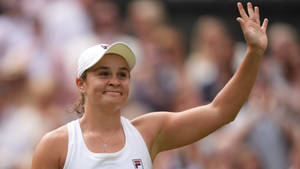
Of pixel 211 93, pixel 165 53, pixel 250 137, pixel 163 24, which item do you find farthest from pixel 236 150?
pixel 163 24

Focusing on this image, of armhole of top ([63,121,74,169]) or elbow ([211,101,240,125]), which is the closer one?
armhole of top ([63,121,74,169])

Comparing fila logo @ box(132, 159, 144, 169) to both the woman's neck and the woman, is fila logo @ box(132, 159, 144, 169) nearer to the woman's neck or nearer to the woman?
the woman

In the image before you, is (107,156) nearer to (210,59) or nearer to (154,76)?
(154,76)

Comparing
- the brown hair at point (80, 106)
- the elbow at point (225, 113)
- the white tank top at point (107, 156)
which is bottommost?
the white tank top at point (107, 156)

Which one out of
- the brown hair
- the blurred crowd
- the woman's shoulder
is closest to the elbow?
the brown hair

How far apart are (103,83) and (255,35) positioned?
1.00 m

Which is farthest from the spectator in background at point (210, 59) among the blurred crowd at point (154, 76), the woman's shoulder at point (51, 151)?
the woman's shoulder at point (51, 151)

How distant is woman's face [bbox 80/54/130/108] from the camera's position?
464 centimetres

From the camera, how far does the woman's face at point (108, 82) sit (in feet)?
15.2

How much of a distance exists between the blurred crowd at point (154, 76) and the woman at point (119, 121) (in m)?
3.10

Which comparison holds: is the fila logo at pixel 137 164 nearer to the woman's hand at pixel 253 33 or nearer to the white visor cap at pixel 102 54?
the white visor cap at pixel 102 54

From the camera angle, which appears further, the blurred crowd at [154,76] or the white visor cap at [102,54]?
the blurred crowd at [154,76]

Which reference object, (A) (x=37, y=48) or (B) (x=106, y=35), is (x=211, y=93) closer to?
(B) (x=106, y=35)

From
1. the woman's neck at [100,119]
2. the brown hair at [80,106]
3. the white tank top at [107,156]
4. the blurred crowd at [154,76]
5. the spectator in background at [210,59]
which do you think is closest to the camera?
the white tank top at [107,156]
